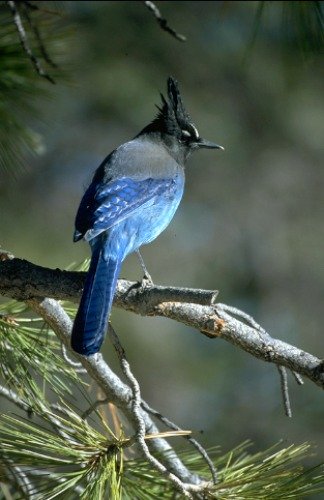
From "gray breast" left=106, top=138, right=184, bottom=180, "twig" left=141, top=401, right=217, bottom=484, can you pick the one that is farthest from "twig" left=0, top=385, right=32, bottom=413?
"gray breast" left=106, top=138, right=184, bottom=180

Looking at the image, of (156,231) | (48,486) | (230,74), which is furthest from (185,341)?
(48,486)

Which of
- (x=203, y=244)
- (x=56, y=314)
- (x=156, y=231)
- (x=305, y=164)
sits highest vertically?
(x=305, y=164)

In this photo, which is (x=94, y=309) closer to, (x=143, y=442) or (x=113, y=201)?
(x=143, y=442)

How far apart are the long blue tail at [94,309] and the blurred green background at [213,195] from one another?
3.33m

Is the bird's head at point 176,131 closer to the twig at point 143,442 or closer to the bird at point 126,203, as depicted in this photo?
the bird at point 126,203

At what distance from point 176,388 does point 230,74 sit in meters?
2.16

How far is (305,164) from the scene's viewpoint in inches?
286

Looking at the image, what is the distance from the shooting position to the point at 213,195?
23.4ft

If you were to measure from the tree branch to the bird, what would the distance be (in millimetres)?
64

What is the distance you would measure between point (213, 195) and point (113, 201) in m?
4.16

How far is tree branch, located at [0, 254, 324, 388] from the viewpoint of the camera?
2086 millimetres

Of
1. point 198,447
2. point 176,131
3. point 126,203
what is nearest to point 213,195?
point 176,131

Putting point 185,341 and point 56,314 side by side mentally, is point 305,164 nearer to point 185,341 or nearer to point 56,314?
point 185,341

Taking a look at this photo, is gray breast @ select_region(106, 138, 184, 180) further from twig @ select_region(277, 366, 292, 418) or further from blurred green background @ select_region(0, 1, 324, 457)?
blurred green background @ select_region(0, 1, 324, 457)
